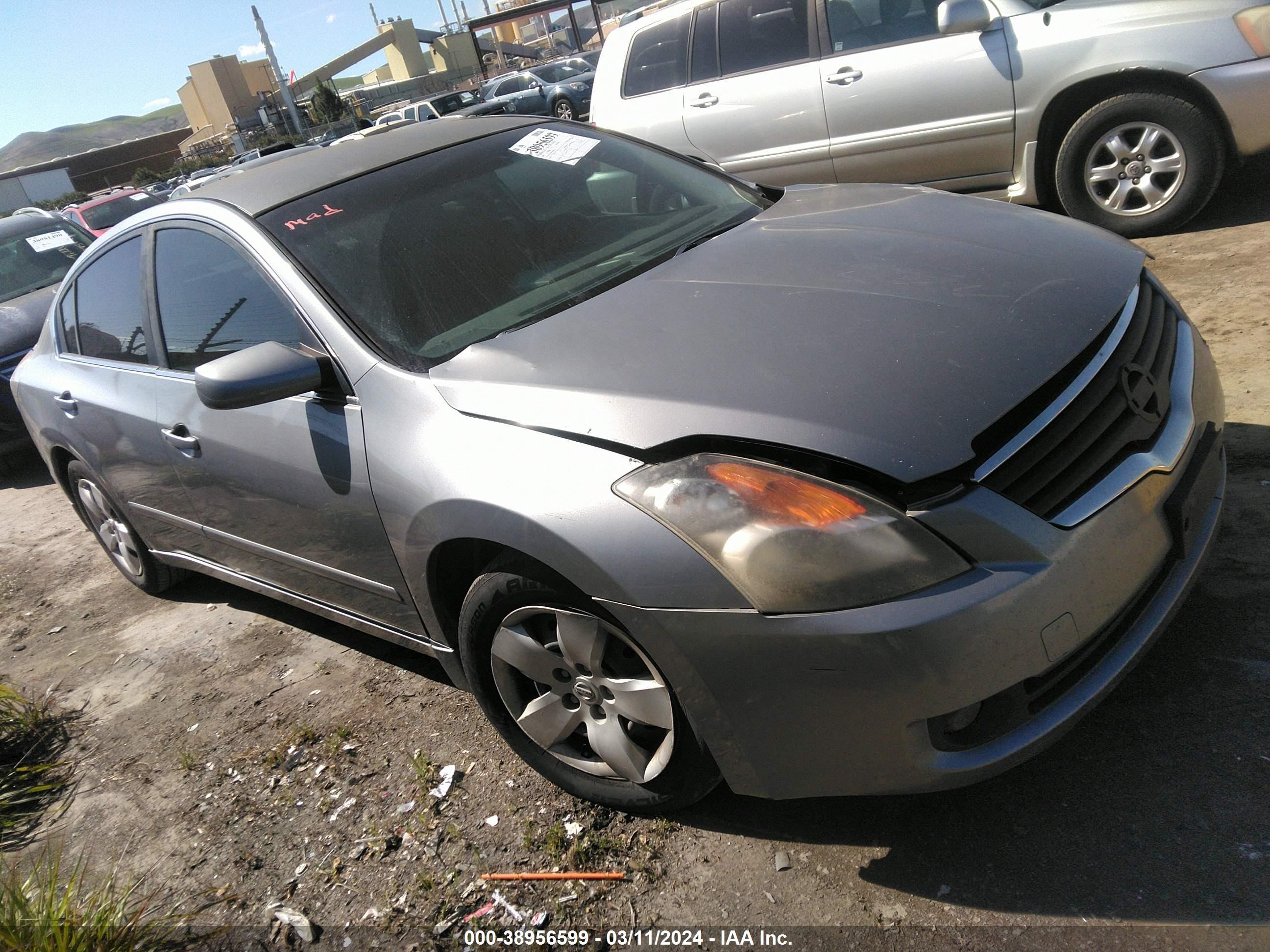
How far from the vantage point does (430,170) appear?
3.22 m

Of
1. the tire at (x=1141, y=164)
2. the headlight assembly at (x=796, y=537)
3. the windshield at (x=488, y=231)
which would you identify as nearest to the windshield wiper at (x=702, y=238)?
the windshield at (x=488, y=231)

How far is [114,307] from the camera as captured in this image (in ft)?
12.6

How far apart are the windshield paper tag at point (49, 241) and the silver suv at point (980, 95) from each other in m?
5.86

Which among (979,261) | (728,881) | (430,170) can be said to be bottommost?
(728,881)

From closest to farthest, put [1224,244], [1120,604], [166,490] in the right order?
[1120,604], [166,490], [1224,244]

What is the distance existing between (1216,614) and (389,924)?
2.20m

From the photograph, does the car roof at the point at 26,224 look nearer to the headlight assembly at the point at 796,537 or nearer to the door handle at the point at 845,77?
the door handle at the point at 845,77

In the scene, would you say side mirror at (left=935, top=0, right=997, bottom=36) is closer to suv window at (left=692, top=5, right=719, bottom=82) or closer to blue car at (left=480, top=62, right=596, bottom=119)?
suv window at (left=692, top=5, right=719, bottom=82)

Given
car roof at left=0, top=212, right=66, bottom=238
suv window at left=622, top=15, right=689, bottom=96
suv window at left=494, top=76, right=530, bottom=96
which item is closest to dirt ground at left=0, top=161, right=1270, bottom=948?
suv window at left=622, top=15, right=689, bottom=96

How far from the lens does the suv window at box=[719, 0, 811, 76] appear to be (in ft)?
20.0

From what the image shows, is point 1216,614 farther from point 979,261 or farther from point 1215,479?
point 979,261

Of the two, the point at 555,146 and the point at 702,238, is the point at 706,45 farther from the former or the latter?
the point at 702,238

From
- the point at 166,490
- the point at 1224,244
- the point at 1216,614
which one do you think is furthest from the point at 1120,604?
the point at 1224,244

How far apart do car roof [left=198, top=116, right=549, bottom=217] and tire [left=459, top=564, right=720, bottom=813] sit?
4.78 feet
